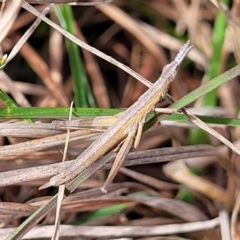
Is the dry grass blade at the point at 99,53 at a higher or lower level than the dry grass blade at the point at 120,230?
higher

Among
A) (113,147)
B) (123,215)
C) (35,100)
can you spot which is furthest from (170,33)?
(113,147)

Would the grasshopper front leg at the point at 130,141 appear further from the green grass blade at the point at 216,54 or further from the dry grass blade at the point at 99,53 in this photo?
the green grass blade at the point at 216,54

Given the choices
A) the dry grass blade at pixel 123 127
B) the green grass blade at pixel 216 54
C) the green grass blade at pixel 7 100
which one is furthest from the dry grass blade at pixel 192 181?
the green grass blade at pixel 7 100

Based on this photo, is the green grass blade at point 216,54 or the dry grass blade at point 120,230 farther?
the green grass blade at point 216,54

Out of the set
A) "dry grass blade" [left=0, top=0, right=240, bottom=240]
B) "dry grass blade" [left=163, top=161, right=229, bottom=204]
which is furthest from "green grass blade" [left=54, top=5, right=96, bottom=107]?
"dry grass blade" [left=163, top=161, right=229, bottom=204]

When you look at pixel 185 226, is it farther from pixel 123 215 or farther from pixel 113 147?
pixel 113 147

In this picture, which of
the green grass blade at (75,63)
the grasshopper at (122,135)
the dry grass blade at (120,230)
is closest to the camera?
the grasshopper at (122,135)

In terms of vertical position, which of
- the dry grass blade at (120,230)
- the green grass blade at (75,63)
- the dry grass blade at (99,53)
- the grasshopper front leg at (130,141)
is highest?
the green grass blade at (75,63)

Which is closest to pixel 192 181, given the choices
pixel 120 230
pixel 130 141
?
pixel 120 230
